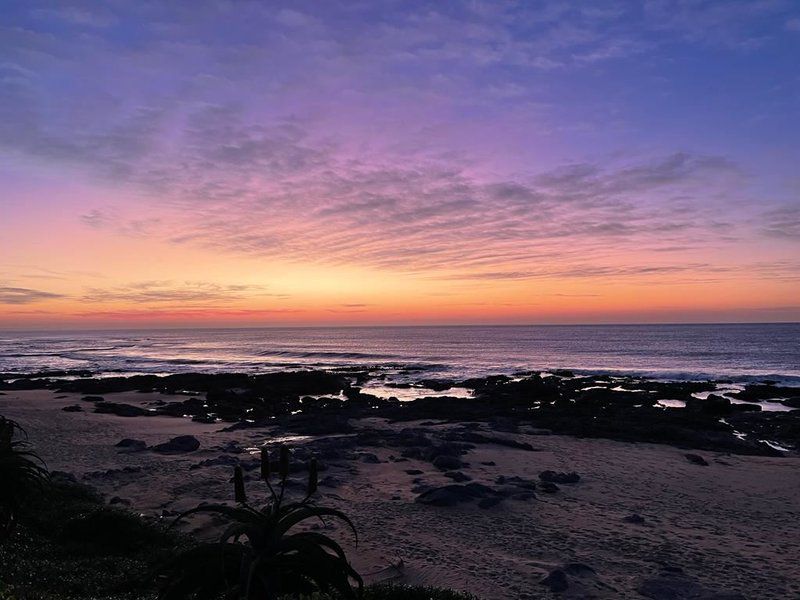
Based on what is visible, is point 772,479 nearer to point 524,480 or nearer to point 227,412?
point 524,480

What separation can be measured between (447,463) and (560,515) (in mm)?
5263

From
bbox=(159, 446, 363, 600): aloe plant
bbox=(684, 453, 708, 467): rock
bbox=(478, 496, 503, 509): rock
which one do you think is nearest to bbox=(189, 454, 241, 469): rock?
bbox=(478, 496, 503, 509): rock

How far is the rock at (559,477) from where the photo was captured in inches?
659

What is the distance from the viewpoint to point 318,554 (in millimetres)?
4707

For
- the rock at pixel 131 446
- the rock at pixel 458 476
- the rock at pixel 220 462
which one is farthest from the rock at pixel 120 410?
the rock at pixel 458 476

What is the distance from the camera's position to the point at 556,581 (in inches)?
380

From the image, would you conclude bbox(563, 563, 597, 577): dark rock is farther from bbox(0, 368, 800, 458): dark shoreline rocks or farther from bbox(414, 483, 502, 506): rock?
bbox(0, 368, 800, 458): dark shoreline rocks

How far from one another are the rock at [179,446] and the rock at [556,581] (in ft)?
50.0

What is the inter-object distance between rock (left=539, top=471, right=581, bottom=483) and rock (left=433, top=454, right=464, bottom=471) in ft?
8.73

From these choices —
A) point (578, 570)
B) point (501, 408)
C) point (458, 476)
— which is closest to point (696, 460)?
point (458, 476)

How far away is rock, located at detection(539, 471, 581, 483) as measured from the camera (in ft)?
55.0

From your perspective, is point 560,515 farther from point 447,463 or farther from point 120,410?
point 120,410

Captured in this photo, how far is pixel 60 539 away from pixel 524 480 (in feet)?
38.3

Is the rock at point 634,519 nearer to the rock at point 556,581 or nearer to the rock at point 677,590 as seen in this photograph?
the rock at point 677,590
